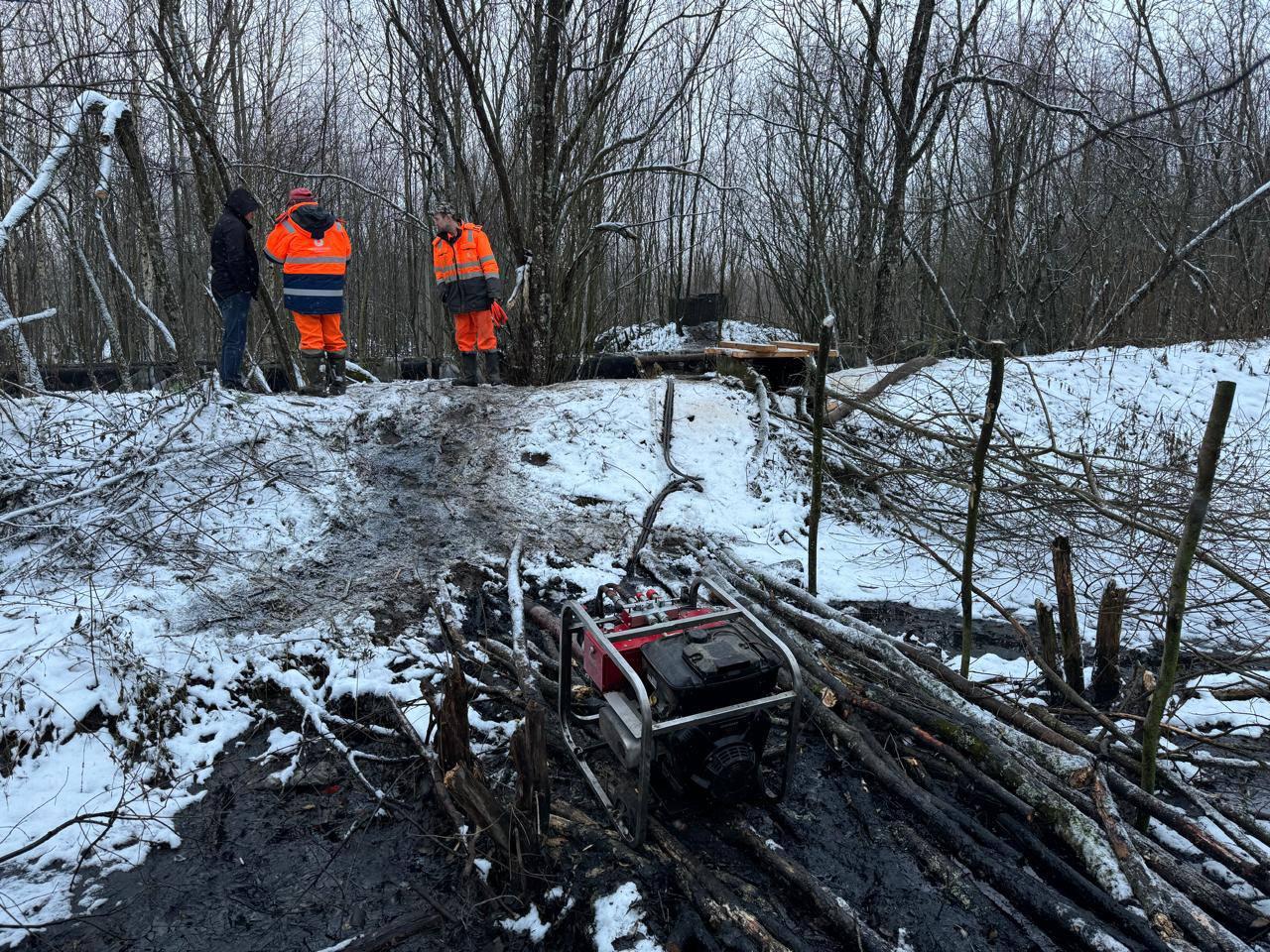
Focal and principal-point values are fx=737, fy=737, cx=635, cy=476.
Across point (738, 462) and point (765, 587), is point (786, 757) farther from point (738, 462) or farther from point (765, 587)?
point (738, 462)

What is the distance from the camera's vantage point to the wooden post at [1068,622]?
455 centimetres

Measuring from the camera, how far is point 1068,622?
4.55m

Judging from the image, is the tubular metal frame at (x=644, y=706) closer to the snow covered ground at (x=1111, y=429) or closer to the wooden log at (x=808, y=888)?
the wooden log at (x=808, y=888)

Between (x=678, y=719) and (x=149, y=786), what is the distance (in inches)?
105

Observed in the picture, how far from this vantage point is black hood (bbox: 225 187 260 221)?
6973mm

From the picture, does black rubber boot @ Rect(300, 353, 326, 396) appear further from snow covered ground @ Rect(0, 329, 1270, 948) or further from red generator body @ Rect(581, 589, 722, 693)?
red generator body @ Rect(581, 589, 722, 693)

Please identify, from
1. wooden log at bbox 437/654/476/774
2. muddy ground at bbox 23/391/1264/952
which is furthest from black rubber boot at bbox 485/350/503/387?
wooden log at bbox 437/654/476/774

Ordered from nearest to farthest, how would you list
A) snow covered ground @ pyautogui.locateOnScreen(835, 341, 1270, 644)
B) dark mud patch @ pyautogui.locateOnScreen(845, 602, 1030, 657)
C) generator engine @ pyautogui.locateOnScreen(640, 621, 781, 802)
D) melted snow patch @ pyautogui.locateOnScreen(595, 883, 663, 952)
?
melted snow patch @ pyautogui.locateOnScreen(595, 883, 663, 952) → generator engine @ pyautogui.locateOnScreen(640, 621, 781, 802) → dark mud patch @ pyautogui.locateOnScreen(845, 602, 1030, 657) → snow covered ground @ pyautogui.locateOnScreen(835, 341, 1270, 644)

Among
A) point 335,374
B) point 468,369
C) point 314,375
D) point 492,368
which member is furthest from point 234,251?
point 492,368

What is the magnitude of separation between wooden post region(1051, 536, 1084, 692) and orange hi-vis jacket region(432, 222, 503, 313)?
19.4 feet

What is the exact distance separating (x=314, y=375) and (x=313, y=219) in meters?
1.53

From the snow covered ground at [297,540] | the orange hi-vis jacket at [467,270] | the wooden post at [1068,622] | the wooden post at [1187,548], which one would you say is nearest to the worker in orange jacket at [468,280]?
the orange hi-vis jacket at [467,270]

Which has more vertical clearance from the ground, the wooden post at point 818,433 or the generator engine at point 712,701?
the wooden post at point 818,433

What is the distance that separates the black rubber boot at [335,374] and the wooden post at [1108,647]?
22.9 ft
